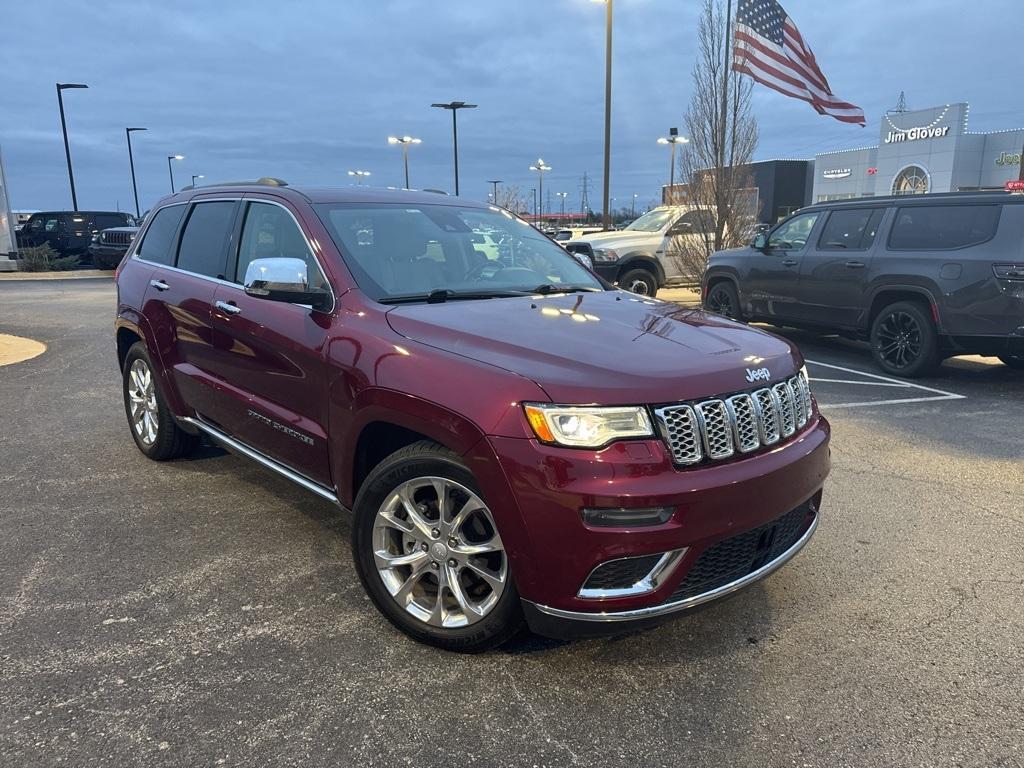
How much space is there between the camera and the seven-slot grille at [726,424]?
257 cm

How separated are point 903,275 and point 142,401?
729 cm

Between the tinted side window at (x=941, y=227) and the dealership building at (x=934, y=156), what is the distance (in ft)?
104

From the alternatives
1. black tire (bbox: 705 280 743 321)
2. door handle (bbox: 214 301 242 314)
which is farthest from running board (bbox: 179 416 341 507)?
black tire (bbox: 705 280 743 321)

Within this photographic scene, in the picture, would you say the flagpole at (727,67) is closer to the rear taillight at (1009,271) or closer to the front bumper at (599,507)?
the rear taillight at (1009,271)

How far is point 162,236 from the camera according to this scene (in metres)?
5.09

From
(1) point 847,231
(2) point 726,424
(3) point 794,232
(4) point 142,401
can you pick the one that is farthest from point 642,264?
(2) point 726,424

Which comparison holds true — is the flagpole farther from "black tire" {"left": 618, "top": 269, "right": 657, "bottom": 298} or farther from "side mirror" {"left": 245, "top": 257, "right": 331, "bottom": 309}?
"side mirror" {"left": 245, "top": 257, "right": 331, "bottom": 309}

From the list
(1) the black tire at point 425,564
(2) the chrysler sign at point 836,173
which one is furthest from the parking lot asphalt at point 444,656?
(2) the chrysler sign at point 836,173

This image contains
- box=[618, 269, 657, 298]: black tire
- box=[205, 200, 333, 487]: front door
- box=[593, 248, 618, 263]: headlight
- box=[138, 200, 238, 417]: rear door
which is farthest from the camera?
box=[618, 269, 657, 298]: black tire

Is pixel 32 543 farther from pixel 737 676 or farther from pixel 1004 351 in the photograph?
pixel 1004 351

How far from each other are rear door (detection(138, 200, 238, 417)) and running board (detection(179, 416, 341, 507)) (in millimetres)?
94

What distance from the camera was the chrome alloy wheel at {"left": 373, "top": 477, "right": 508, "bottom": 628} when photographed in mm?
2775

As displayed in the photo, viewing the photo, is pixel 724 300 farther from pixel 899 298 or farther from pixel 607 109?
pixel 607 109

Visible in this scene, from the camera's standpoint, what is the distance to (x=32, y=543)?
12.8 ft
